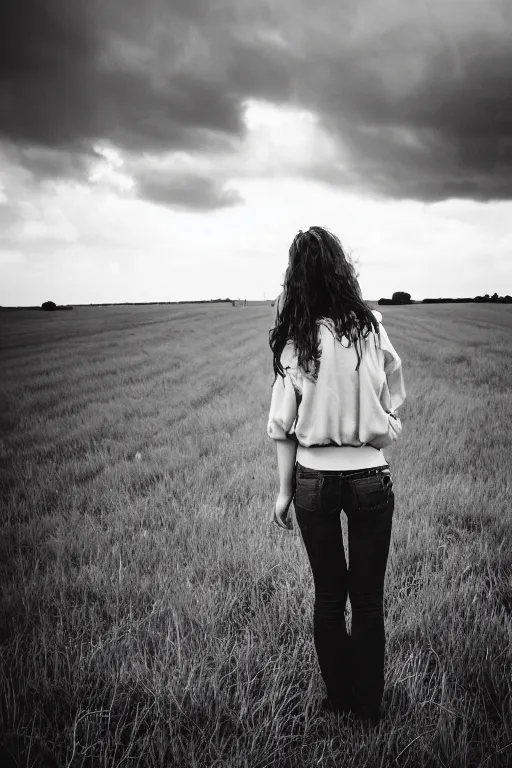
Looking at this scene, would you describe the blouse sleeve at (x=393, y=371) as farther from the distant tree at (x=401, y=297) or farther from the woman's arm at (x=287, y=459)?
the distant tree at (x=401, y=297)

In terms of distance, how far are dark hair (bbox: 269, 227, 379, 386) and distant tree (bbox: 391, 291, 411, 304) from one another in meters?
77.6

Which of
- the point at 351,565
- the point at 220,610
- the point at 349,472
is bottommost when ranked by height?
the point at 220,610

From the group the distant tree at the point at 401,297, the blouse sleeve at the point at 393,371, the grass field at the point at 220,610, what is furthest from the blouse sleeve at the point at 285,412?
the distant tree at the point at 401,297

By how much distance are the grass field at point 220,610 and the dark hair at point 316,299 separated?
1.75 meters

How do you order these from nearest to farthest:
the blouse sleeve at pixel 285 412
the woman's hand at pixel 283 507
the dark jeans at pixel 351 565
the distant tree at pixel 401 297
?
the dark jeans at pixel 351 565, the blouse sleeve at pixel 285 412, the woman's hand at pixel 283 507, the distant tree at pixel 401 297

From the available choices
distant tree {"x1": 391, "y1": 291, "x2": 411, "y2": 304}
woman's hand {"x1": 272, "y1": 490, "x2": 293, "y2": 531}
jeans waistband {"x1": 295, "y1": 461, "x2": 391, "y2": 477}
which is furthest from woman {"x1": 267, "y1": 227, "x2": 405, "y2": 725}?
distant tree {"x1": 391, "y1": 291, "x2": 411, "y2": 304}

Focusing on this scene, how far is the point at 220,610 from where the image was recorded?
8.92 ft

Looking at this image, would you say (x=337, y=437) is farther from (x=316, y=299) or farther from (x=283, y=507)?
(x=316, y=299)

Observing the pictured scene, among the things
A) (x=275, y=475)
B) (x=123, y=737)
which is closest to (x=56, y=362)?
(x=275, y=475)

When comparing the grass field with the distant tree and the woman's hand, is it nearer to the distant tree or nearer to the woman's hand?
Answer: the woman's hand

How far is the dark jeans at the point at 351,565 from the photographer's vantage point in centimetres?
180

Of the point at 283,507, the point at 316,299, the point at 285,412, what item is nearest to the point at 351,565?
the point at 283,507

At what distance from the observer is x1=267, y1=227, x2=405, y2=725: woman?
1812mm

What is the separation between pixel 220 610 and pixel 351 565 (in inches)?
49.9
